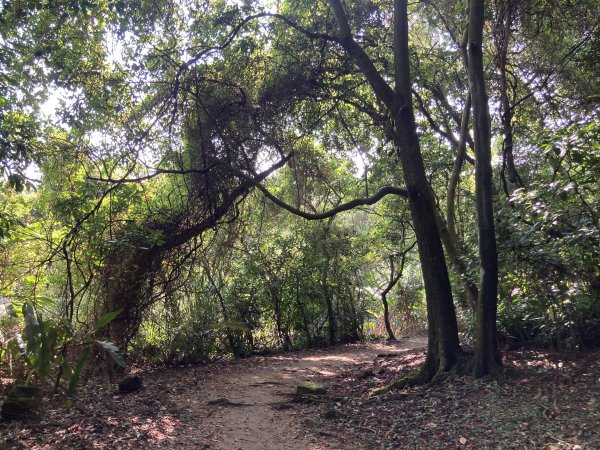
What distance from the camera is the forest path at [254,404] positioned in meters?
5.75

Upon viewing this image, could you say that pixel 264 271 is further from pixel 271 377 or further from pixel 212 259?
pixel 271 377

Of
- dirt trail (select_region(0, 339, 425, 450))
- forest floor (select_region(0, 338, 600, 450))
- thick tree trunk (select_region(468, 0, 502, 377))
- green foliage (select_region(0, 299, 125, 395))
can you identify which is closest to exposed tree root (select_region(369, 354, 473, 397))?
forest floor (select_region(0, 338, 600, 450))

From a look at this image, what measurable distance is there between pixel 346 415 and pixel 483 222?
10.3 ft

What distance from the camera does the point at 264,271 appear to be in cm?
1270

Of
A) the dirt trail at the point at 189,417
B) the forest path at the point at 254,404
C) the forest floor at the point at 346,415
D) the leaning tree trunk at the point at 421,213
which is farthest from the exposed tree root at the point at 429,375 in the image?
the forest path at the point at 254,404

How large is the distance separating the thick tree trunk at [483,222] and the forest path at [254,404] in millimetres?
2424

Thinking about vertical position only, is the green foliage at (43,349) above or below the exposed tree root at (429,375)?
above

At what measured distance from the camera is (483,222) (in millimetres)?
6648

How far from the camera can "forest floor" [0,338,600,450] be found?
4.99 meters

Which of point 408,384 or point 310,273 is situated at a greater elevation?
point 310,273

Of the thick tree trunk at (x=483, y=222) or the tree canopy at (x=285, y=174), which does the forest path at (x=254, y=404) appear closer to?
the tree canopy at (x=285, y=174)

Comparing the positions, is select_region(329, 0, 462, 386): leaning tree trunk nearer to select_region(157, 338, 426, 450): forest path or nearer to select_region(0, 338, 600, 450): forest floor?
select_region(0, 338, 600, 450): forest floor

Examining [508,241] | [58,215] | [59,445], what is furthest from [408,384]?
[58,215]

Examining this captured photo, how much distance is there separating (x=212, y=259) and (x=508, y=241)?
22.4ft
